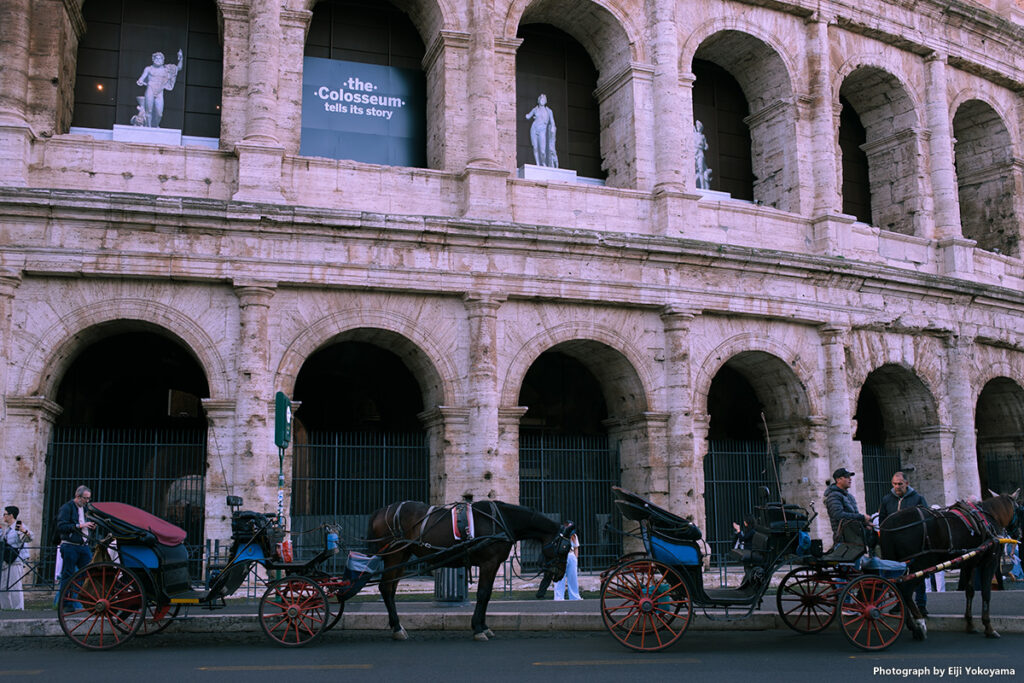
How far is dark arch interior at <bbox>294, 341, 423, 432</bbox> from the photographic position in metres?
17.3

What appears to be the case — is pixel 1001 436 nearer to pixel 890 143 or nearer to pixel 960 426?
pixel 960 426

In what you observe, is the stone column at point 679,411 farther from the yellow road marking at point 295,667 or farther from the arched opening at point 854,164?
the yellow road marking at point 295,667

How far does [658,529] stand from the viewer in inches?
339

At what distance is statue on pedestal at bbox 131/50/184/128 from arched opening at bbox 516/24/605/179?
19.2 feet

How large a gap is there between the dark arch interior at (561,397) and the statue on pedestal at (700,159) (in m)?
4.04

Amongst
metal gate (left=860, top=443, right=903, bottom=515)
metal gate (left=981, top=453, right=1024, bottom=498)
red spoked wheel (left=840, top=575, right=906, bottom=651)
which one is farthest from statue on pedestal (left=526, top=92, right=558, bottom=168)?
metal gate (left=981, top=453, right=1024, bottom=498)

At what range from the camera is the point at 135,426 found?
1653 centimetres

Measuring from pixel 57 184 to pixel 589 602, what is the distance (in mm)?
9298

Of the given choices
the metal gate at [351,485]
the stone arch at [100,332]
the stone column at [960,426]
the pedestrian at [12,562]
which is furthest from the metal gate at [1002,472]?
the pedestrian at [12,562]

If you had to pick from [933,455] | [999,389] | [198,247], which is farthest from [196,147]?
[999,389]

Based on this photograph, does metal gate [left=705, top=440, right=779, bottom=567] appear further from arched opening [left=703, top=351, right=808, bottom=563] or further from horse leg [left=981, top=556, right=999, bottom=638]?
horse leg [left=981, top=556, right=999, bottom=638]

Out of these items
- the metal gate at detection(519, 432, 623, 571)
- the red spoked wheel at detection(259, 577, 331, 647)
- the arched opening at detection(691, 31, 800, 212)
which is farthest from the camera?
the arched opening at detection(691, 31, 800, 212)

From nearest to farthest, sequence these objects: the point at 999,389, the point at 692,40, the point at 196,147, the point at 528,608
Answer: the point at 528,608 < the point at 196,147 < the point at 692,40 < the point at 999,389

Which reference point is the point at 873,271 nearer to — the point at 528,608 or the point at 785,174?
the point at 785,174
